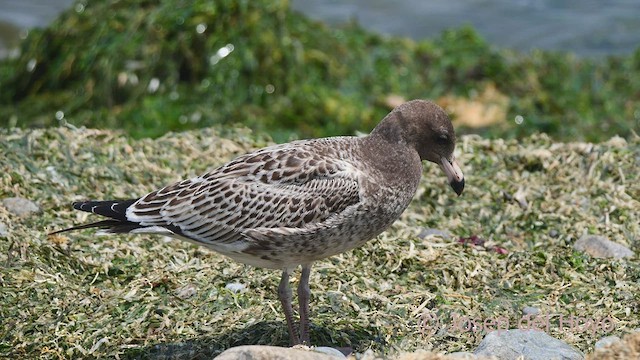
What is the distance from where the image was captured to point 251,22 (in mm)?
9992

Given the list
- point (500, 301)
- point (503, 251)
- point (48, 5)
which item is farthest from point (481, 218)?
point (48, 5)

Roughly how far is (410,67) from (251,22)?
2.07 meters

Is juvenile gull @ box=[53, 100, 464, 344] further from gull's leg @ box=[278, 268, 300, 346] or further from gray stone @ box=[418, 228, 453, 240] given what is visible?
gray stone @ box=[418, 228, 453, 240]

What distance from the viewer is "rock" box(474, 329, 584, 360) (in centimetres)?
515

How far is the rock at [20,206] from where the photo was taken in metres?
6.75

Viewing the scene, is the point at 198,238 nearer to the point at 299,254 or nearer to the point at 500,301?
the point at 299,254

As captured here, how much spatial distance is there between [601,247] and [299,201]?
7.38 ft

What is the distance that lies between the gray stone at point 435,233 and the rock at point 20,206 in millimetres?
2505

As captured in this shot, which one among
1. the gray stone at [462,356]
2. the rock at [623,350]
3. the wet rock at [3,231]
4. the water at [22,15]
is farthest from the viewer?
the water at [22,15]

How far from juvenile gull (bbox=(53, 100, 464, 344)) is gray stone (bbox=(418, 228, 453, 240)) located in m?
1.06

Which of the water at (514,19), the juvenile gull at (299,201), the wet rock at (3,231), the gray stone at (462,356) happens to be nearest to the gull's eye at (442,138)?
the juvenile gull at (299,201)

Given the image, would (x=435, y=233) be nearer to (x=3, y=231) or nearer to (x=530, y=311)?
(x=530, y=311)

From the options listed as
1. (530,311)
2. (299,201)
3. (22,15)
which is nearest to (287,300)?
(299,201)

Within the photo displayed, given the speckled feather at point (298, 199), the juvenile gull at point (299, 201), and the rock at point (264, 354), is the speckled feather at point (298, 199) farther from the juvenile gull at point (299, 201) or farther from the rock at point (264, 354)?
the rock at point (264, 354)
